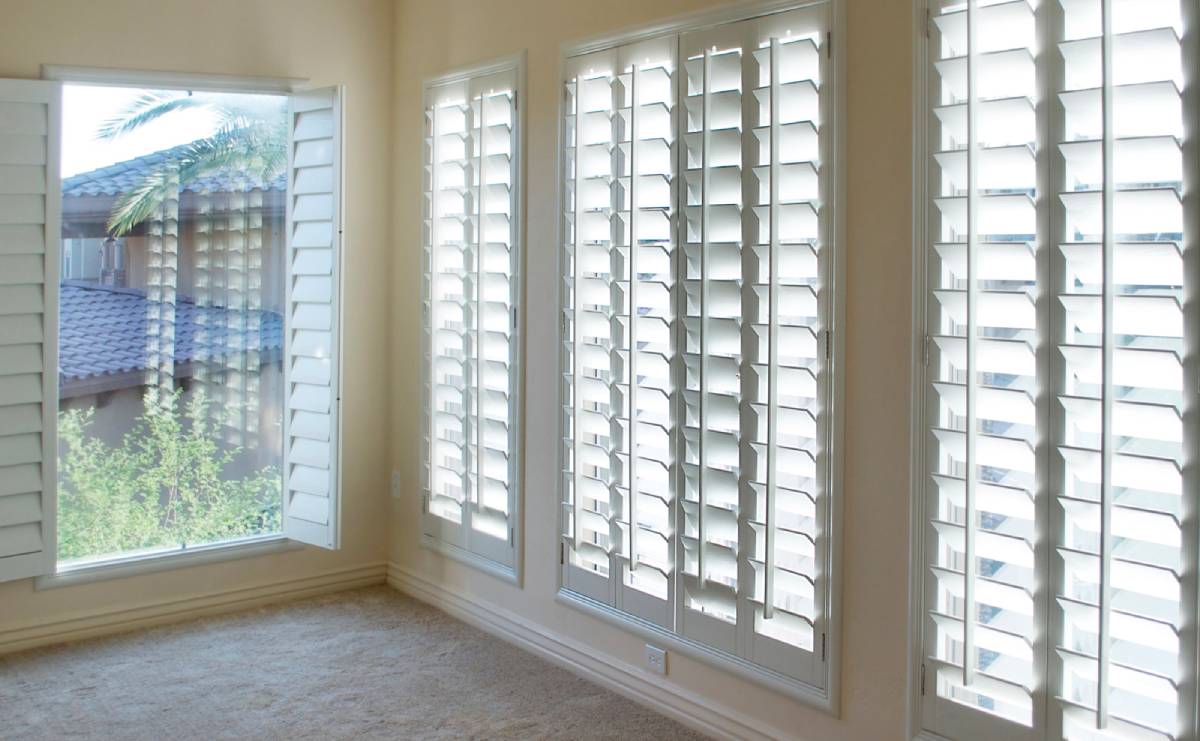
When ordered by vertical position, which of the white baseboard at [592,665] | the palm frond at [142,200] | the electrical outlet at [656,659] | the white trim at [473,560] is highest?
the palm frond at [142,200]

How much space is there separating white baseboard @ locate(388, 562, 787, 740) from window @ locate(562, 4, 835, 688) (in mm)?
181

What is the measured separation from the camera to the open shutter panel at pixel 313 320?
13.6 feet

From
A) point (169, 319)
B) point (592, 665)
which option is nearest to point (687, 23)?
point (592, 665)

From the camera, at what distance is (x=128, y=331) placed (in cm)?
411

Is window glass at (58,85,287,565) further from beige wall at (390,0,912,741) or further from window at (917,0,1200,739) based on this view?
window at (917,0,1200,739)

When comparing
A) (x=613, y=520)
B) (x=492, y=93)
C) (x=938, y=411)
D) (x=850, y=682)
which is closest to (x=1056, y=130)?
(x=938, y=411)

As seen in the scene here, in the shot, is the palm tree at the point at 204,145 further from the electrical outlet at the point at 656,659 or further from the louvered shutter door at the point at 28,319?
the electrical outlet at the point at 656,659

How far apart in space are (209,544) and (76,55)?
1.93 meters

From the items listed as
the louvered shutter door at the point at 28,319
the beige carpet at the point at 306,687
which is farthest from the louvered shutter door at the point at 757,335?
the louvered shutter door at the point at 28,319

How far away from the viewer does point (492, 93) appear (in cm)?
391

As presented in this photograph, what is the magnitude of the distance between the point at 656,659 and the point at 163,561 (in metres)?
2.07

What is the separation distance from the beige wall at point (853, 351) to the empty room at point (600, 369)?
0.01 metres

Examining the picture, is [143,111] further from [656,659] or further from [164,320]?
[656,659]

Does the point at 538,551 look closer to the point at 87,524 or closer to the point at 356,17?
the point at 87,524
